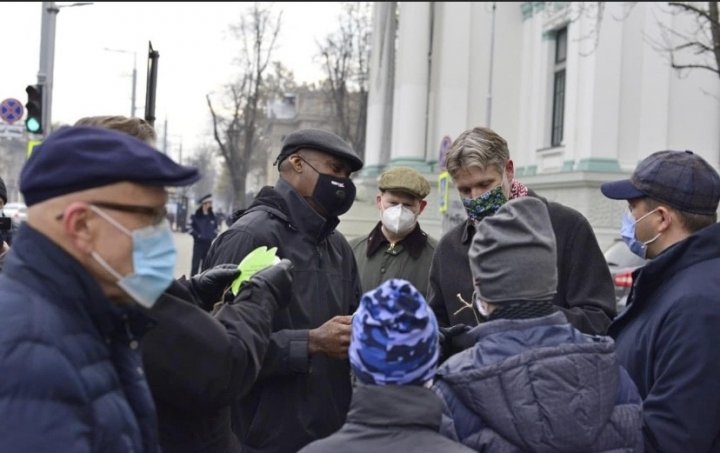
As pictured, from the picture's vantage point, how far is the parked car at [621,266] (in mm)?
10258

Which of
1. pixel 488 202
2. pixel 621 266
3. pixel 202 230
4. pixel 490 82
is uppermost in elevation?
pixel 490 82

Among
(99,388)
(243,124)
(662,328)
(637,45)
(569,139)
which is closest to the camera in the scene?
(99,388)

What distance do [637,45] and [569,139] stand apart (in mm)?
2834

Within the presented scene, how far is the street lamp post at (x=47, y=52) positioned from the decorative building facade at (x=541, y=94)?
25.2 feet

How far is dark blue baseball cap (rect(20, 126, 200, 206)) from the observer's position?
6.10 ft

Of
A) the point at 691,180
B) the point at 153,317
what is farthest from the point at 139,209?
the point at 691,180

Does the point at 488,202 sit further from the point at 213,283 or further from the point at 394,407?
the point at 394,407

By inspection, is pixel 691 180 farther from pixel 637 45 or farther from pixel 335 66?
pixel 335 66

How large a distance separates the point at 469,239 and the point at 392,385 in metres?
1.78

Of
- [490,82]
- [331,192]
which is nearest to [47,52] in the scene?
[490,82]

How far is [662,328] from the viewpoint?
2846 mm

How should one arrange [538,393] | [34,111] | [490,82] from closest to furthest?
[538,393]
[34,111]
[490,82]

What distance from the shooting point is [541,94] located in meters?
25.1

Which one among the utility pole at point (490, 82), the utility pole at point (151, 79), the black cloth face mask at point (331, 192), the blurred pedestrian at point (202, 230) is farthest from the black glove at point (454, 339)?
the utility pole at point (490, 82)
